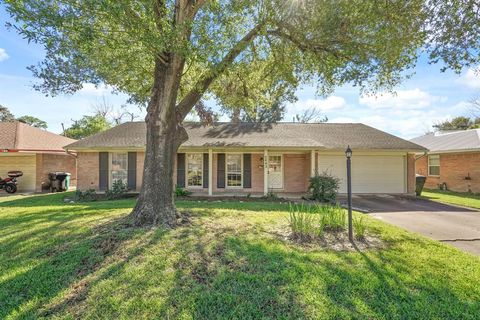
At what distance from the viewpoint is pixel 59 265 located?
4.16m

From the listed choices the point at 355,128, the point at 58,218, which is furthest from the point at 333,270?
the point at 355,128

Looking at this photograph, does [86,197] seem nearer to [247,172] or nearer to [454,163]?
[247,172]

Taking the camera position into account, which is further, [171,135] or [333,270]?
[171,135]

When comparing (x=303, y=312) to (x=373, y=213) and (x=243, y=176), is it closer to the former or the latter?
(x=373, y=213)

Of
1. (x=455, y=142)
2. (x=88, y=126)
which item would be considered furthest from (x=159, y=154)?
(x=88, y=126)

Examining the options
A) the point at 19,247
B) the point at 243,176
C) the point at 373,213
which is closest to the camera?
the point at 19,247

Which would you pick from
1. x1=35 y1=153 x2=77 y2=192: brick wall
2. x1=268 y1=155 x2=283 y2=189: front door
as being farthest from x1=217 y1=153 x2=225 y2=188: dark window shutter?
A: x1=35 y1=153 x2=77 y2=192: brick wall

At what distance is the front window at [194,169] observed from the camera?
46.5 ft

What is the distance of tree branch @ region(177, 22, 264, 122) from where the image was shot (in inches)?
257

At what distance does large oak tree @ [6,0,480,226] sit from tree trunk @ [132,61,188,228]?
→ 0.08ft

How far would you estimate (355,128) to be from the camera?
16938 mm

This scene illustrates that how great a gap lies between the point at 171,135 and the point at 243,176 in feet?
25.7

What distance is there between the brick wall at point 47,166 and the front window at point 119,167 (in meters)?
5.50

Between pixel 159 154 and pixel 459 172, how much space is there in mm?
18975
